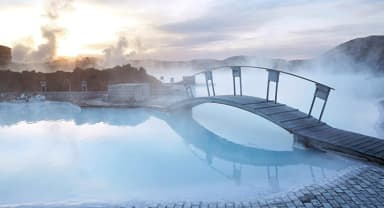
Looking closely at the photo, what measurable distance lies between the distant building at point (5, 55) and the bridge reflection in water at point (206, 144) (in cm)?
1651

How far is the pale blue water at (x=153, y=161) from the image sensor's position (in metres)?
5.04

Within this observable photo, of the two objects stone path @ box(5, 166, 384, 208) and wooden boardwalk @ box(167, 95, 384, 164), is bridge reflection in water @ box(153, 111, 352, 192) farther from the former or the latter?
stone path @ box(5, 166, 384, 208)

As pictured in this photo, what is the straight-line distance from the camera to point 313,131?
23.2 ft

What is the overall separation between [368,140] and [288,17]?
10296 millimetres

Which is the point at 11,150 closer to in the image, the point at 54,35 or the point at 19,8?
Result: the point at 19,8

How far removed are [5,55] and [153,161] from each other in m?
27.2

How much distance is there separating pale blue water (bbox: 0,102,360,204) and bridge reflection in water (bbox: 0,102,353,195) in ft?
0.07

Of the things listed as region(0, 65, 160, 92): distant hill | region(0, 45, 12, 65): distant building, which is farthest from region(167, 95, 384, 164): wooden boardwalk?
region(0, 45, 12, 65): distant building

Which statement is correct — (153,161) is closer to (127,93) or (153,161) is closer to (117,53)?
(127,93)

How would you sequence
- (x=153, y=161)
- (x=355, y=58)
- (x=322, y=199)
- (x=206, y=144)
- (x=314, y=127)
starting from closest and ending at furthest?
(x=322, y=199)
(x=153, y=161)
(x=314, y=127)
(x=206, y=144)
(x=355, y=58)

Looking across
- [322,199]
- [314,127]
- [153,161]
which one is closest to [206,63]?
[314,127]

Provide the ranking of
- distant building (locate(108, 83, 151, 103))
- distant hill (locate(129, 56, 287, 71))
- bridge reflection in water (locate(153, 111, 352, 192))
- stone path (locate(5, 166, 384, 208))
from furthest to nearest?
1. distant hill (locate(129, 56, 287, 71))
2. distant building (locate(108, 83, 151, 103))
3. bridge reflection in water (locate(153, 111, 352, 192))
4. stone path (locate(5, 166, 384, 208))

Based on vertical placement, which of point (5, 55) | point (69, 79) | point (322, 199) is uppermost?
point (5, 55)

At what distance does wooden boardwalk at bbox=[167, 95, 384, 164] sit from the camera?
581 centimetres
